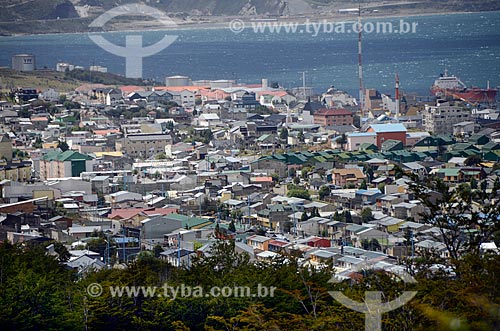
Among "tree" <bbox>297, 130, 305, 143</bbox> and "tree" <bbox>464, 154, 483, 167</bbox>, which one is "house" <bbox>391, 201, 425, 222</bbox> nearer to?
"tree" <bbox>464, 154, 483, 167</bbox>

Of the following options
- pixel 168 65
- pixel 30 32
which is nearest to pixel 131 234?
pixel 168 65

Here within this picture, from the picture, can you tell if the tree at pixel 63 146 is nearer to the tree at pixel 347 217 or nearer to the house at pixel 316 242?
the tree at pixel 347 217

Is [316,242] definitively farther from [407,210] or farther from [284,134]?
[284,134]

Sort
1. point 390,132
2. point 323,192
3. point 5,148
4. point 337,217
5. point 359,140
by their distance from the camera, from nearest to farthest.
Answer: point 337,217, point 323,192, point 5,148, point 359,140, point 390,132

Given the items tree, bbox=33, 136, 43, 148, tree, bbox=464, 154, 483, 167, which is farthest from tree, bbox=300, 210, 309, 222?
tree, bbox=33, 136, 43, 148

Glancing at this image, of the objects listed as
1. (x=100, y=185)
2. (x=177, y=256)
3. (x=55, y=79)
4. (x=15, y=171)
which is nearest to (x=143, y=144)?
(x=15, y=171)

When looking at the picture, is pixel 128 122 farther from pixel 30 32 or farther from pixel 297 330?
pixel 30 32
